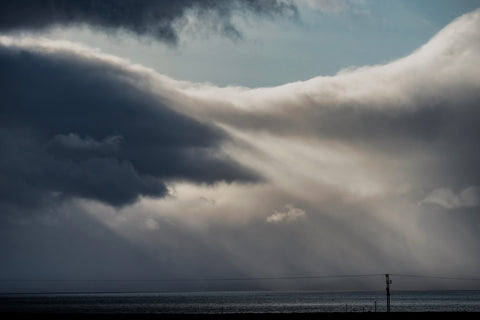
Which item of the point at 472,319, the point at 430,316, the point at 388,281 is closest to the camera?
the point at 472,319

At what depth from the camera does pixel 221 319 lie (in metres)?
155

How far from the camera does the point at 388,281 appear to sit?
497 ft

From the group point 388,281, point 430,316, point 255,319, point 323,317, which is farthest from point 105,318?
point 430,316

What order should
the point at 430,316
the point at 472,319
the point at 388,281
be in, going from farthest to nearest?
the point at 430,316
the point at 388,281
the point at 472,319

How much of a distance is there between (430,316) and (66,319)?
315 ft

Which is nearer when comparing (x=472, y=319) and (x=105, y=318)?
(x=472, y=319)

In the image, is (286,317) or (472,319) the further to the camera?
(286,317)

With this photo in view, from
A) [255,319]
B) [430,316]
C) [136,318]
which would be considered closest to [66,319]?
[136,318]

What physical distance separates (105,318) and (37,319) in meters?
17.5

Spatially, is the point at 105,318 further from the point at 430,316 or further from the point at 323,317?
the point at 430,316

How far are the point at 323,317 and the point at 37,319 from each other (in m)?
74.6

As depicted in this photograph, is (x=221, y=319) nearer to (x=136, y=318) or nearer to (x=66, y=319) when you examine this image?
(x=136, y=318)

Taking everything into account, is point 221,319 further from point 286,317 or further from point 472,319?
point 472,319

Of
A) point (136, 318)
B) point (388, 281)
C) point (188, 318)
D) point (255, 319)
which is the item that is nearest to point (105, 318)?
point (136, 318)
